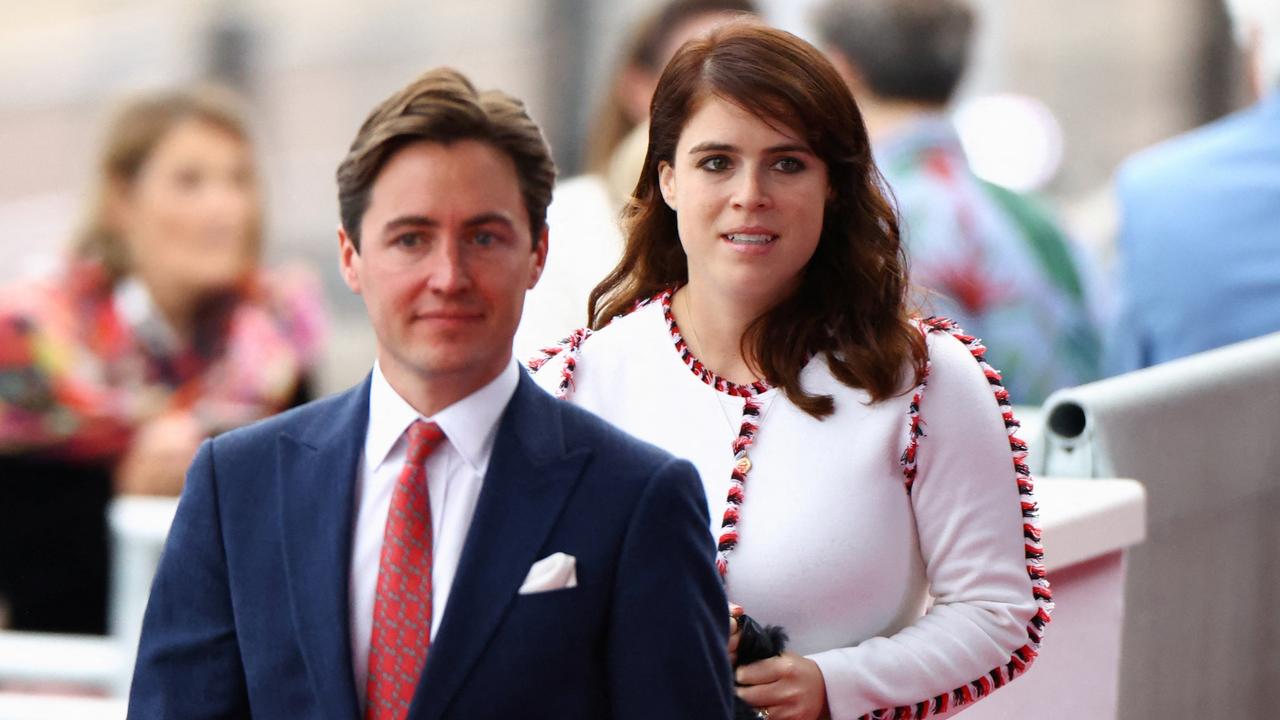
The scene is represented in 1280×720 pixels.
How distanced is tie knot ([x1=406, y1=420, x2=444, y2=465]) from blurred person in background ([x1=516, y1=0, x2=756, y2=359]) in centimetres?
181

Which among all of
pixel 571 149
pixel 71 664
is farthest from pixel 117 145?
pixel 571 149

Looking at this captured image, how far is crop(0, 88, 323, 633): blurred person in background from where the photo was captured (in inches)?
219

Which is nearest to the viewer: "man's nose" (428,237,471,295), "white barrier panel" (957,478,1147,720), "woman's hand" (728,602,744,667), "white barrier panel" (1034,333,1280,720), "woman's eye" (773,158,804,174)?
"man's nose" (428,237,471,295)

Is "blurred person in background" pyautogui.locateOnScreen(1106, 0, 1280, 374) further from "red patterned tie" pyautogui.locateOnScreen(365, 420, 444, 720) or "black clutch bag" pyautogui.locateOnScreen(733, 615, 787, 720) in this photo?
"red patterned tie" pyautogui.locateOnScreen(365, 420, 444, 720)

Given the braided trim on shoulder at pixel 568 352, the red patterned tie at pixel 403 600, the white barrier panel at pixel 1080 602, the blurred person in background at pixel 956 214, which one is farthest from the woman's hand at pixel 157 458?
the red patterned tie at pixel 403 600

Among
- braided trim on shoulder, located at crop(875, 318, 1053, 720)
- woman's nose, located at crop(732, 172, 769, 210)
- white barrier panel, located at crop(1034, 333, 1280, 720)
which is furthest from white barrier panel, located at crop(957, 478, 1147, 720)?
woman's nose, located at crop(732, 172, 769, 210)

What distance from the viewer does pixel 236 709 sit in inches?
76.5

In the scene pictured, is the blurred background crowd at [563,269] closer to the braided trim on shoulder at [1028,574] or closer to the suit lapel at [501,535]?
the braided trim on shoulder at [1028,574]

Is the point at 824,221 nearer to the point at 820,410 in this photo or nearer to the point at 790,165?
the point at 790,165

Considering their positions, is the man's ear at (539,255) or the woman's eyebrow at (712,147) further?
the woman's eyebrow at (712,147)

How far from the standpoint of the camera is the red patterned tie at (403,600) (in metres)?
1.87

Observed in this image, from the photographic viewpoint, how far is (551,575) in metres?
1.85

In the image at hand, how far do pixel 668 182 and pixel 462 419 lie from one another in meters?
0.58

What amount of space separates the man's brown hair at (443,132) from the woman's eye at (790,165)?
421 millimetres
